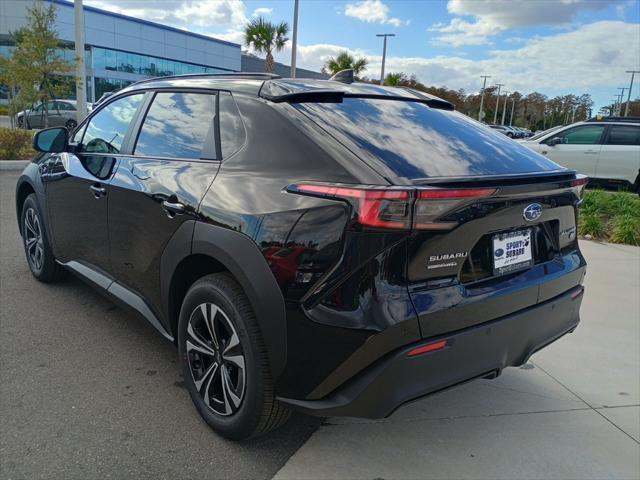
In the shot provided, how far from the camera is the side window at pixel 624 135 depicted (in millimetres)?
11797

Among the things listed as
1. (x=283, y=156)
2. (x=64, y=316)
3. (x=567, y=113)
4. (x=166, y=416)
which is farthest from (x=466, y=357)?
(x=567, y=113)

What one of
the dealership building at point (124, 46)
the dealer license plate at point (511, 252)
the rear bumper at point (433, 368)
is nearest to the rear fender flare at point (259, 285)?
the rear bumper at point (433, 368)

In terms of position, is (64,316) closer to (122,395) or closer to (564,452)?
(122,395)

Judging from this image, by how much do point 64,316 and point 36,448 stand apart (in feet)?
5.35

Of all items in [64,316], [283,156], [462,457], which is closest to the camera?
[283,156]

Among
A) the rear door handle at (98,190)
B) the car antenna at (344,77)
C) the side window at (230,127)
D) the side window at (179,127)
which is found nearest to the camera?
the side window at (230,127)

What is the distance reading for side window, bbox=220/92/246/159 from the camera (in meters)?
2.48

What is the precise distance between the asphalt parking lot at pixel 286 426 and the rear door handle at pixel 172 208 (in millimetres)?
1040

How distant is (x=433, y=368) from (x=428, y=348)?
0.10 meters

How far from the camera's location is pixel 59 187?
3.86 meters

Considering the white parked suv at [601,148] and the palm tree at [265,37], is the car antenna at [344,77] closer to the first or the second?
the white parked suv at [601,148]

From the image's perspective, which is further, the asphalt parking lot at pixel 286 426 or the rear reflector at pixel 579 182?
the rear reflector at pixel 579 182

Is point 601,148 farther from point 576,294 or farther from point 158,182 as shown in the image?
point 158,182

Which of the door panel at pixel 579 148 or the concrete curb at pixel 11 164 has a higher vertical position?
the door panel at pixel 579 148
